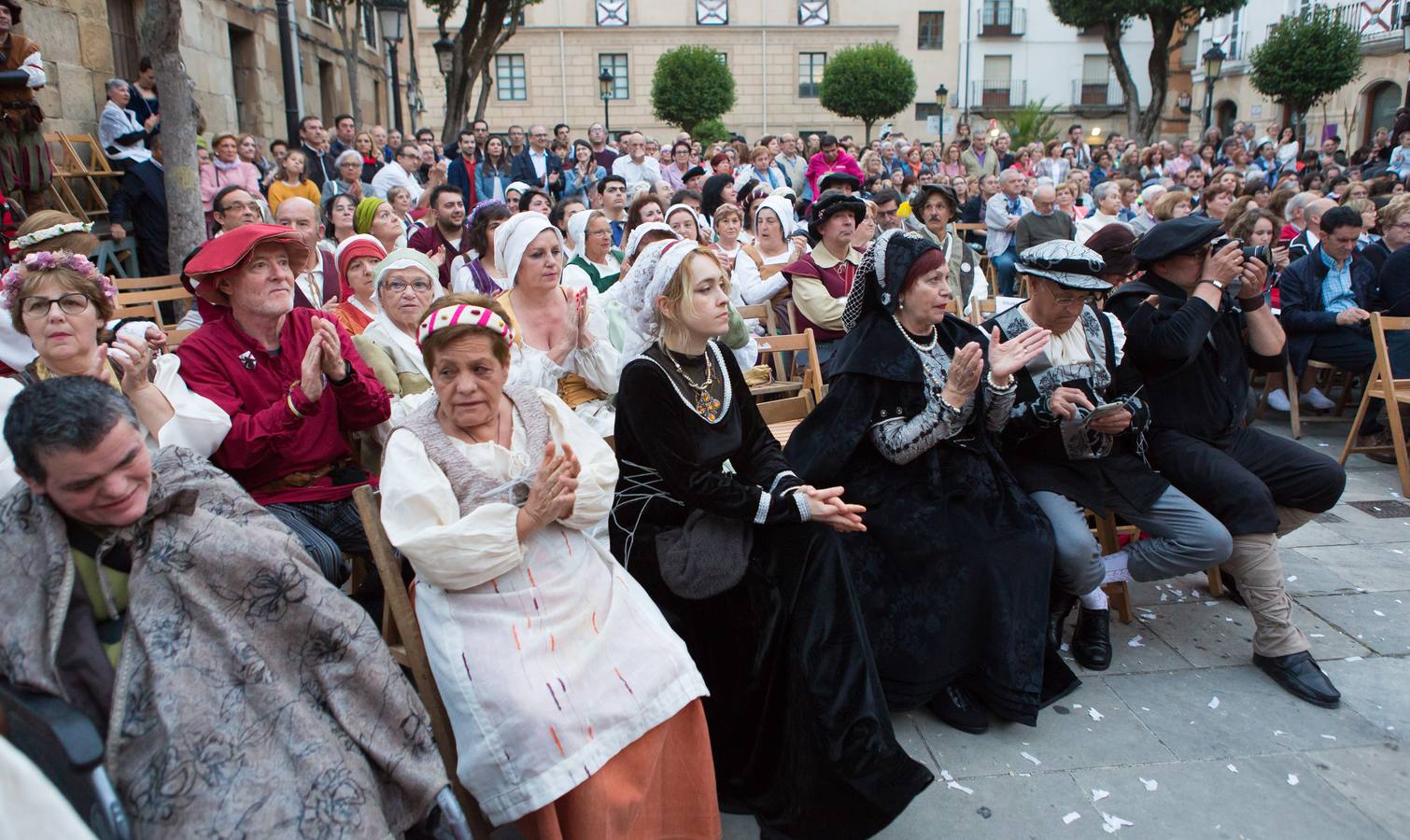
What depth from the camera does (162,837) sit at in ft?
6.42

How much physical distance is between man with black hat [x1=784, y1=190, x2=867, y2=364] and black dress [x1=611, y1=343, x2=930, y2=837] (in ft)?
8.53

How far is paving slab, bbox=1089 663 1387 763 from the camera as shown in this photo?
3.34 metres

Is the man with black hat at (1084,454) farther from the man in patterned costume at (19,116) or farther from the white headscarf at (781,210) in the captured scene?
the man in patterned costume at (19,116)

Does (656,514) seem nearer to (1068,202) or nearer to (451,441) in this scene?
(451,441)

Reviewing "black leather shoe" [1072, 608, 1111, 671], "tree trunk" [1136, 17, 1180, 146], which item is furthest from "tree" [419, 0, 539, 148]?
"tree trunk" [1136, 17, 1180, 146]

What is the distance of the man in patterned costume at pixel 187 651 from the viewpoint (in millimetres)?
2021

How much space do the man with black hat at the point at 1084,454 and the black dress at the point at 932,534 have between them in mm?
232

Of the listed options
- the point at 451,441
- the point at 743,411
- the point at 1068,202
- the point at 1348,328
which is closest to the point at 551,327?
the point at 743,411

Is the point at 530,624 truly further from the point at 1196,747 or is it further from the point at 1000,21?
the point at 1000,21

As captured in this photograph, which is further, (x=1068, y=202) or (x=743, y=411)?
(x=1068, y=202)

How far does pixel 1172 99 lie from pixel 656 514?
48.1 meters

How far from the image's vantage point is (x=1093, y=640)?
12.9ft

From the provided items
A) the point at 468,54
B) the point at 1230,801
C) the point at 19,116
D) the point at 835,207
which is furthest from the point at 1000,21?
the point at 1230,801

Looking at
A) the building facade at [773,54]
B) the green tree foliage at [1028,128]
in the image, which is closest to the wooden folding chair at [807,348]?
the green tree foliage at [1028,128]
